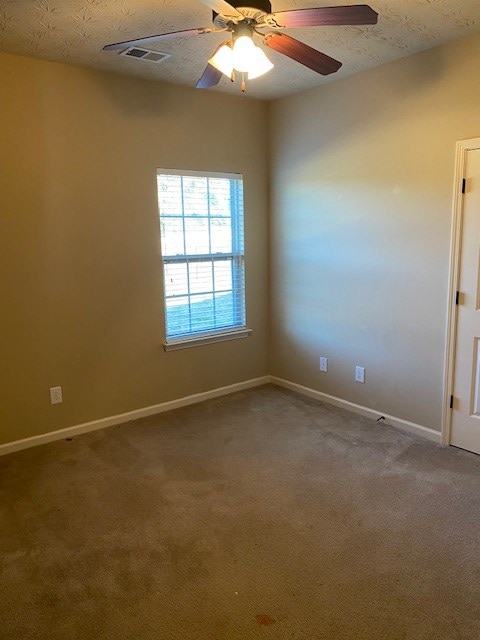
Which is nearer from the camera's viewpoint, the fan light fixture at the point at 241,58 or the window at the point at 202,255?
the fan light fixture at the point at 241,58

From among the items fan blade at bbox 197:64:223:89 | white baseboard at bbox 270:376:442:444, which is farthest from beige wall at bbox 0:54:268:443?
fan blade at bbox 197:64:223:89

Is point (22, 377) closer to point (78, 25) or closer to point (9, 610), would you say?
point (9, 610)

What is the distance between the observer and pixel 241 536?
7.77ft

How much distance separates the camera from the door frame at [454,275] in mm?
2977

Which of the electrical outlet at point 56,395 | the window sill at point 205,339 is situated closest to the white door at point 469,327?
the window sill at point 205,339

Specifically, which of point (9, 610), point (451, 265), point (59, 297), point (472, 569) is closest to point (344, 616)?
point (472, 569)

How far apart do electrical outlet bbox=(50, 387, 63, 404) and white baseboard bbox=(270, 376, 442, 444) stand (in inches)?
79.0

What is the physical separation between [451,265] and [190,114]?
230 cm

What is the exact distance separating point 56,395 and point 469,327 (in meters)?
2.86

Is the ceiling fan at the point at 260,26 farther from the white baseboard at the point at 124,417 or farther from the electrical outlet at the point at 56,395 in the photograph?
the white baseboard at the point at 124,417

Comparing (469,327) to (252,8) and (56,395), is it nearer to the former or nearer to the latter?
(252,8)

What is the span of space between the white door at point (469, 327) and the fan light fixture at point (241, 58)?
1.55m

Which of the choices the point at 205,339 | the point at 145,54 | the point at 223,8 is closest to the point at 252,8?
the point at 223,8

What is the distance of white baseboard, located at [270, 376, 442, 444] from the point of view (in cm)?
338
